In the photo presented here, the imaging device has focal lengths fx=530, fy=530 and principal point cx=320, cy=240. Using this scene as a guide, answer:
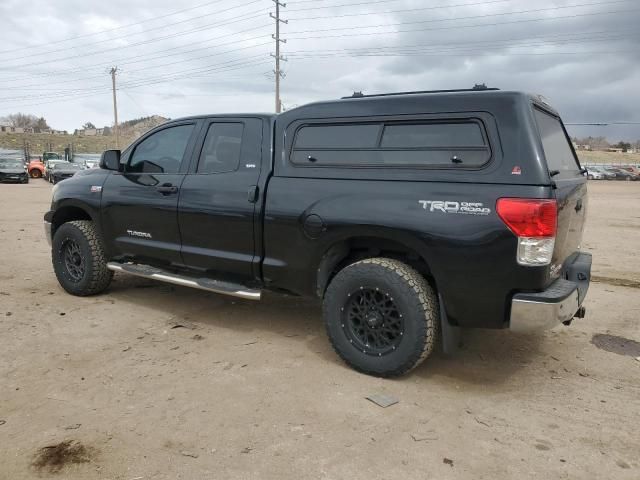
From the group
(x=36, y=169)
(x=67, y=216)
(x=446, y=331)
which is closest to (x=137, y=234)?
(x=67, y=216)

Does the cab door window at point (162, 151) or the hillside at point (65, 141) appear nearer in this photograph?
the cab door window at point (162, 151)

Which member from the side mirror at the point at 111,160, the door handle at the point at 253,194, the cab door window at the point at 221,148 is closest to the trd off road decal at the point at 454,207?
the door handle at the point at 253,194

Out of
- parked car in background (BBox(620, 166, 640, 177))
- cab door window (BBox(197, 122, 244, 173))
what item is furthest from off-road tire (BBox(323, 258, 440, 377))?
parked car in background (BBox(620, 166, 640, 177))

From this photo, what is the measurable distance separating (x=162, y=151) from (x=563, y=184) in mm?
3619

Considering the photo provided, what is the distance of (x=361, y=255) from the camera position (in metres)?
4.16

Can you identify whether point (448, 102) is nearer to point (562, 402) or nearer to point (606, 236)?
point (562, 402)

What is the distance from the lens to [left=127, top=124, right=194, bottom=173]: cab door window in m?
5.05

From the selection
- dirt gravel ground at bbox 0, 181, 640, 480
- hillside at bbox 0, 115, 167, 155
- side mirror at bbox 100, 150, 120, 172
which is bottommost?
dirt gravel ground at bbox 0, 181, 640, 480

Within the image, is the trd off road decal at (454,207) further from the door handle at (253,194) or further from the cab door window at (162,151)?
the cab door window at (162,151)

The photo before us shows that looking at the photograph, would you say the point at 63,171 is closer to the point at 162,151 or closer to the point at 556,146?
the point at 162,151

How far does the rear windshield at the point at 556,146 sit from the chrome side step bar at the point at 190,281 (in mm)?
Answer: 2441

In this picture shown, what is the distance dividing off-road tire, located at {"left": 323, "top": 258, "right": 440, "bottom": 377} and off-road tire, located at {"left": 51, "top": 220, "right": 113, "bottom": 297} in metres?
2.91

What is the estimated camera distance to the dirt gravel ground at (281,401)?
278 cm

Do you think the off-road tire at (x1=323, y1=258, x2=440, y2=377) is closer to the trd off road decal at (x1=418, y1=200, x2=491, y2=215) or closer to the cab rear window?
the trd off road decal at (x1=418, y1=200, x2=491, y2=215)
